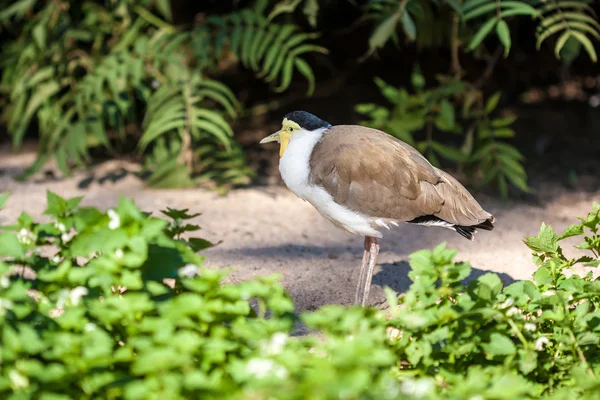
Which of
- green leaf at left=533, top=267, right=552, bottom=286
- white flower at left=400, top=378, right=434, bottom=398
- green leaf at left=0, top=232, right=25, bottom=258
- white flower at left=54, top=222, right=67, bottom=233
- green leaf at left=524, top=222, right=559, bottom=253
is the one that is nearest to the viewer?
white flower at left=400, top=378, right=434, bottom=398

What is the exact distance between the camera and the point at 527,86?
771cm

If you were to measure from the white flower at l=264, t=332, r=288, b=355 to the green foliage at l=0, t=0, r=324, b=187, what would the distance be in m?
3.13

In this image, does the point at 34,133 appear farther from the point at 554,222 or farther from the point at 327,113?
the point at 554,222

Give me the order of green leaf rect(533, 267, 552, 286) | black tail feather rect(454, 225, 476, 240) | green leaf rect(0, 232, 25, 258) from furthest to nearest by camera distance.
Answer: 1. black tail feather rect(454, 225, 476, 240)
2. green leaf rect(533, 267, 552, 286)
3. green leaf rect(0, 232, 25, 258)

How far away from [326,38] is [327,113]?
76cm

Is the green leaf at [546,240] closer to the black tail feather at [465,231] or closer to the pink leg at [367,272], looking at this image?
the black tail feather at [465,231]

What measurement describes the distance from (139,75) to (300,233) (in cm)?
167

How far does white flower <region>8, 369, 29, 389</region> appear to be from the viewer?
2109mm

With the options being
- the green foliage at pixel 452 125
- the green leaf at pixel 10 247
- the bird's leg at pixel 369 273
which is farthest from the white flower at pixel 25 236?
the green foliage at pixel 452 125

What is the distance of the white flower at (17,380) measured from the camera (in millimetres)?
2109

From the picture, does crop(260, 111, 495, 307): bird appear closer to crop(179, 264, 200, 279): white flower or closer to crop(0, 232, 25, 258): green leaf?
crop(179, 264, 200, 279): white flower

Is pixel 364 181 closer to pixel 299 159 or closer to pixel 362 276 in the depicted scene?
pixel 299 159

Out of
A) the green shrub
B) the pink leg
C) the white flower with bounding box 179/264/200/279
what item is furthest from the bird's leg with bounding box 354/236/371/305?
the white flower with bounding box 179/264/200/279

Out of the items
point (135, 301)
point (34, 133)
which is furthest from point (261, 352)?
point (34, 133)
